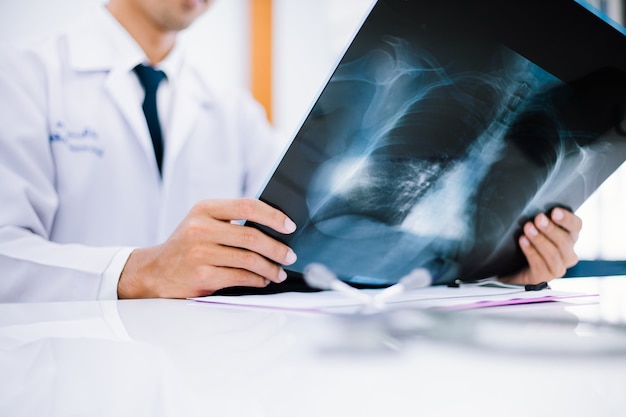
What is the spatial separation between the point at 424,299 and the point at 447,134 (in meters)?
0.18

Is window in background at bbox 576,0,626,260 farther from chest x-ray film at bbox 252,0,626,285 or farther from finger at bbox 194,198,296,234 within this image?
finger at bbox 194,198,296,234

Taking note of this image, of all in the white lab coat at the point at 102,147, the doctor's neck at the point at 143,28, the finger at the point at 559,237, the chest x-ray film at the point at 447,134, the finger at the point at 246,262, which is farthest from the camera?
the doctor's neck at the point at 143,28

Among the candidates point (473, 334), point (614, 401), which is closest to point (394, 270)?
point (473, 334)

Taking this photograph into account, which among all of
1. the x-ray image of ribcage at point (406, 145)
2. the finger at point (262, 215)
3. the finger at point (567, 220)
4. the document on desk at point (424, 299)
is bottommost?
the document on desk at point (424, 299)

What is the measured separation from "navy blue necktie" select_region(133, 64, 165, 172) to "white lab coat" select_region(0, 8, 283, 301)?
23 mm

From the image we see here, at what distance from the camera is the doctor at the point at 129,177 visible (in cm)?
60

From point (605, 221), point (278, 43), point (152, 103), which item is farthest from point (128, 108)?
point (278, 43)

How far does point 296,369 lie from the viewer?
10.8 inches

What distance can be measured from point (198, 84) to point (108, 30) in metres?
0.26

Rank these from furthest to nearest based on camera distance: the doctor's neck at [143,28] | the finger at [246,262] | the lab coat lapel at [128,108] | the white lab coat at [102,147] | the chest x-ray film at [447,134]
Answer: the doctor's neck at [143,28]
the lab coat lapel at [128,108]
the white lab coat at [102,147]
the finger at [246,262]
the chest x-ray film at [447,134]

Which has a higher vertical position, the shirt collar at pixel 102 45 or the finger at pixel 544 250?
the shirt collar at pixel 102 45

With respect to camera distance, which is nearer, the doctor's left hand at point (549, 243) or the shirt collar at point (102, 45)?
the doctor's left hand at point (549, 243)

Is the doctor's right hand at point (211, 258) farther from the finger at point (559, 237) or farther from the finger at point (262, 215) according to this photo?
the finger at point (559, 237)

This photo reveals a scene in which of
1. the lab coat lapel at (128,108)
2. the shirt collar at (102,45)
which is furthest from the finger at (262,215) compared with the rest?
the shirt collar at (102,45)
